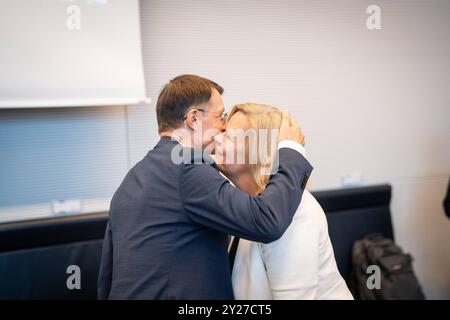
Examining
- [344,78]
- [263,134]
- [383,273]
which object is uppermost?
[344,78]

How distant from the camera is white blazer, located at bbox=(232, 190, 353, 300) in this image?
786mm

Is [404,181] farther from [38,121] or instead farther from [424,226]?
[38,121]

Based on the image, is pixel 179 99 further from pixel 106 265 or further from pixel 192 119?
pixel 106 265

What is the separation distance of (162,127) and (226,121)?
16 centimetres

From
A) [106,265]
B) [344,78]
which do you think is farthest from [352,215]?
Result: [106,265]

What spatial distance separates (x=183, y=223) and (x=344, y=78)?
1444 millimetres

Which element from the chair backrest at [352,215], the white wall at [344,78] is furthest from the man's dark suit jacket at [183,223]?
the chair backrest at [352,215]

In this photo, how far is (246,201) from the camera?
2.45ft

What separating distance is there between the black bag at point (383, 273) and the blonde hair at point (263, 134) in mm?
1160

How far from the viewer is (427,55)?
82.9 inches

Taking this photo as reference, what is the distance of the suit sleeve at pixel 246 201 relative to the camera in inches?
28.7

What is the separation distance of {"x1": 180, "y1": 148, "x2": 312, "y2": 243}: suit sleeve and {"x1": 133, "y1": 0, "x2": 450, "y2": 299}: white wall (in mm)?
1022

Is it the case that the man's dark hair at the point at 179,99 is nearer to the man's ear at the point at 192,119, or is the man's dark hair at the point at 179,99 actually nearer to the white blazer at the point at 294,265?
the man's ear at the point at 192,119
